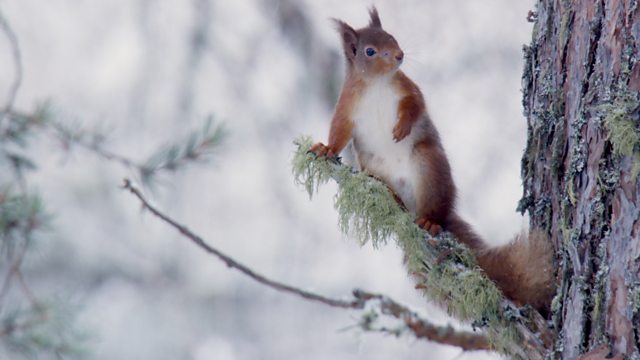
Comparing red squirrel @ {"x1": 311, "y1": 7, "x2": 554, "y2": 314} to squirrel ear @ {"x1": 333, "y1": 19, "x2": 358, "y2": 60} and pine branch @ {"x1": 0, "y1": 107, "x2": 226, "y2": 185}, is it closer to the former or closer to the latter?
squirrel ear @ {"x1": 333, "y1": 19, "x2": 358, "y2": 60}

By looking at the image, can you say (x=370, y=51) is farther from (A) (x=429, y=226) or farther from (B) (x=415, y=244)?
(B) (x=415, y=244)

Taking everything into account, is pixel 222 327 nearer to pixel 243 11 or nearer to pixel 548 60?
pixel 243 11

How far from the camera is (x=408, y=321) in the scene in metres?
1.60

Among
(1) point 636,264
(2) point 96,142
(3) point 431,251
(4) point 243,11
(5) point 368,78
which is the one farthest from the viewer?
(4) point 243,11

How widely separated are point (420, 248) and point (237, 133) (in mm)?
2728

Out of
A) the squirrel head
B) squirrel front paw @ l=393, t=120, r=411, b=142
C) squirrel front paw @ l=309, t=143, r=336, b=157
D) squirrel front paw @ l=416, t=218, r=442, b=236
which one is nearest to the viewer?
squirrel front paw @ l=309, t=143, r=336, b=157

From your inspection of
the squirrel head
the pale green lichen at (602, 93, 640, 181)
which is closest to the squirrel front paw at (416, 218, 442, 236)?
the squirrel head

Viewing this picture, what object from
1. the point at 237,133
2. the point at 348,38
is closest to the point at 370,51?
the point at 348,38

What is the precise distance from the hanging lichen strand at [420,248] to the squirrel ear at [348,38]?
56 cm

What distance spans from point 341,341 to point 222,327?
63 centimetres

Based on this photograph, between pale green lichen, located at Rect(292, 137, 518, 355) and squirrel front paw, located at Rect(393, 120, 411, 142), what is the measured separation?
1.01 feet

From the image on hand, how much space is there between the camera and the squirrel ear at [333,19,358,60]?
7.30 ft

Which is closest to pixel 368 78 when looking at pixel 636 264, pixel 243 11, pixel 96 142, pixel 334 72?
pixel 96 142

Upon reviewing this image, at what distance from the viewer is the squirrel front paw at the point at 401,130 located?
78.5 inches
